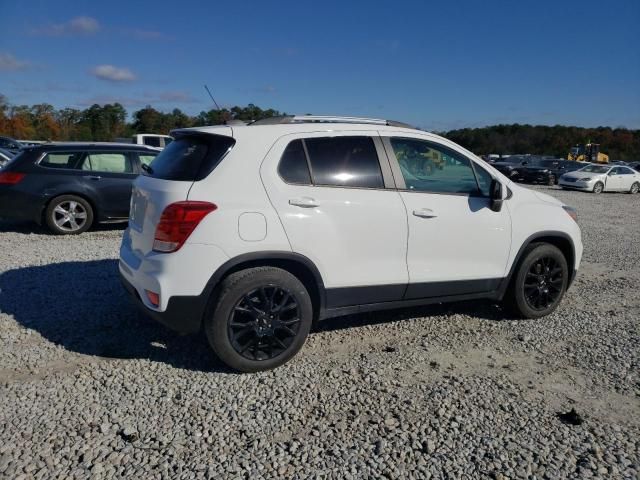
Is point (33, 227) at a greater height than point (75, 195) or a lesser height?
lesser

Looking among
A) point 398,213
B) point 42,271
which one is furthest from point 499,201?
point 42,271

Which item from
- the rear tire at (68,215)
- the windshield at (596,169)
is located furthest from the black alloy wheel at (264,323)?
the windshield at (596,169)

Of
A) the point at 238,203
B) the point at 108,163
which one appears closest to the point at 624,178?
the point at 108,163

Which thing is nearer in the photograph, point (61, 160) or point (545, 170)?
point (61, 160)

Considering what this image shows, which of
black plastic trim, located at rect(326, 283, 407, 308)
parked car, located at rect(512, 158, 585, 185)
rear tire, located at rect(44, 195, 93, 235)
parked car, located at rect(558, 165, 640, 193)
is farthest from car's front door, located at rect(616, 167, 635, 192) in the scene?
black plastic trim, located at rect(326, 283, 407, 308)

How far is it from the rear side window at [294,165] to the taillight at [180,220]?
1.98ft

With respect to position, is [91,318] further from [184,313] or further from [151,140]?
[151,140]

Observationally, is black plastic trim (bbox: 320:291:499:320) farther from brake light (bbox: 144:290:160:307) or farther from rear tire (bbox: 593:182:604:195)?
rear tire (bbox: 593:182:604:195)

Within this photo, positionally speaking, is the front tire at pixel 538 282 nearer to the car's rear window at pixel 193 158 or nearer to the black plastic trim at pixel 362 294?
the black plastic trim at pixel 362 294

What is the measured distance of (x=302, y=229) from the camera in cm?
355

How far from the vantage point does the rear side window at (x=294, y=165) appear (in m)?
3.62

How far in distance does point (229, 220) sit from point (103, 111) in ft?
253

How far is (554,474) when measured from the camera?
2.58m

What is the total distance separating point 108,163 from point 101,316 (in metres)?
5.08
